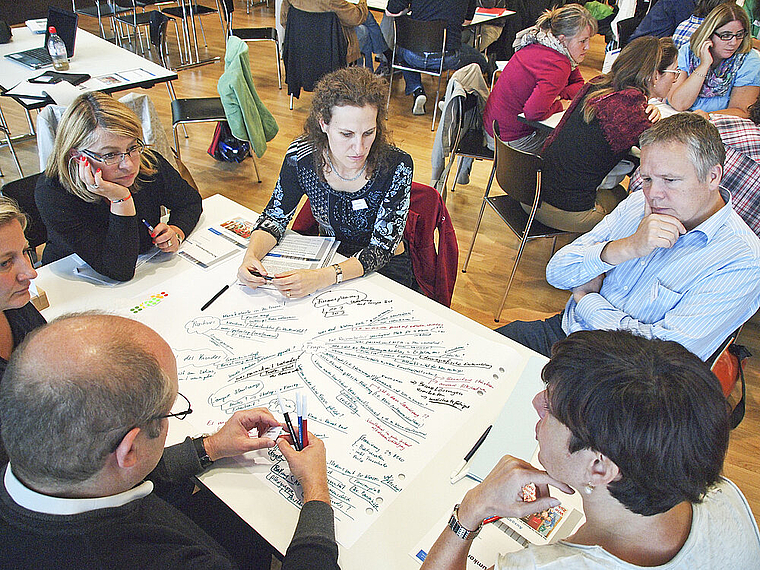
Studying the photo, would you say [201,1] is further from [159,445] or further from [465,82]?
[159,445]

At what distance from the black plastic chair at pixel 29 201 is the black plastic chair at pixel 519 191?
2.03 meters

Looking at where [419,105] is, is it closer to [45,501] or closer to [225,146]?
[225,146]

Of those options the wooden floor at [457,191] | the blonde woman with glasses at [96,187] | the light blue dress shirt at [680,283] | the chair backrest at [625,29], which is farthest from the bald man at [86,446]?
the chair backrest at [625,29]

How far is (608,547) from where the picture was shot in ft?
3.01

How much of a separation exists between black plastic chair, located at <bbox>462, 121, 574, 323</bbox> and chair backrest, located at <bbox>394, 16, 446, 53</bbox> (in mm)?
2270

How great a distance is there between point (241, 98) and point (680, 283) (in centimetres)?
300

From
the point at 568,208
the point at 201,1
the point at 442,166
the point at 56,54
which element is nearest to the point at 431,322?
the point at 568,208

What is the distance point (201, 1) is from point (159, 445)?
30.4 ft

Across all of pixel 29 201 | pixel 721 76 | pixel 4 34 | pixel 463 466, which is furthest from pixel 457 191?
pixel 4 34

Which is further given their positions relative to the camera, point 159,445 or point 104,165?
point 104,165

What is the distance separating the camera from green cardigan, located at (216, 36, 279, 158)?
3.58m

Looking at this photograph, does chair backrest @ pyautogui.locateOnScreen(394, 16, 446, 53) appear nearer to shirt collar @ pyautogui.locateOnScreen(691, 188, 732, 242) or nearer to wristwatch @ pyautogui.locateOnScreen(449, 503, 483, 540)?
shirt collar @ pyautogui.locateOnScreen(691, 188, 732, 242)

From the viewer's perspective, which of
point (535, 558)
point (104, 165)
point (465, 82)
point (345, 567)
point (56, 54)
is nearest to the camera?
point (535, 558)

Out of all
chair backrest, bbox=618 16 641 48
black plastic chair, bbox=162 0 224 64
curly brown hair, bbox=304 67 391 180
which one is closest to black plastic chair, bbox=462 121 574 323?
curly brown hair, bbox=304 67 391 180
